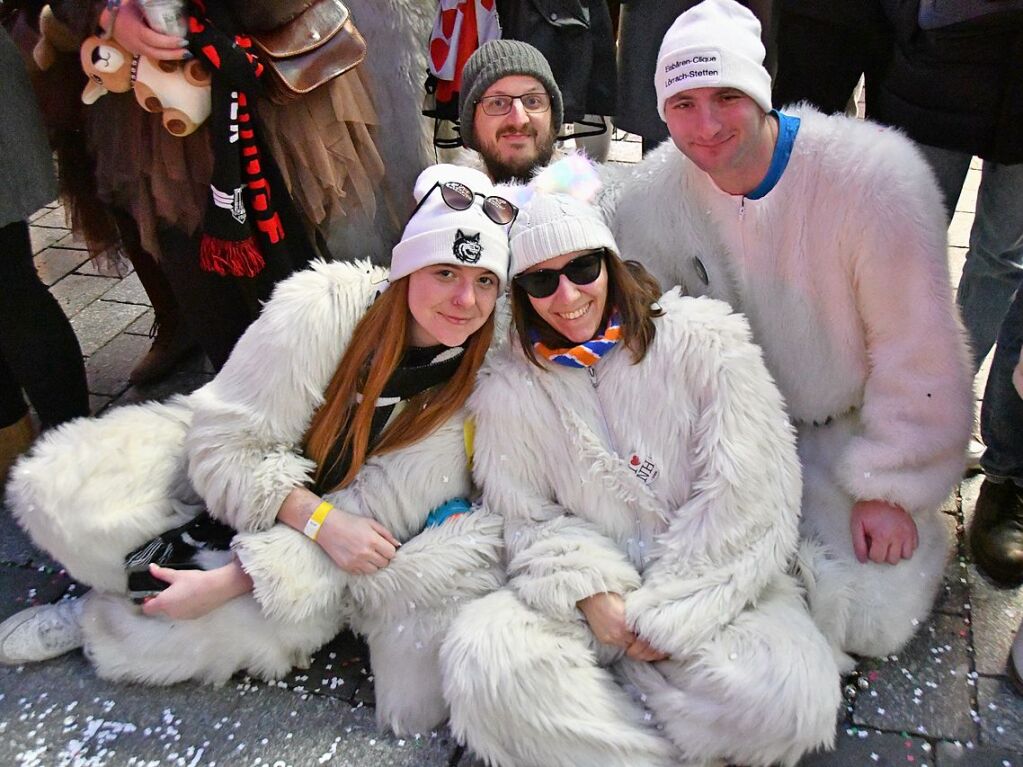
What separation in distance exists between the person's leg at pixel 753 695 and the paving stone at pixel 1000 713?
1.36 ft

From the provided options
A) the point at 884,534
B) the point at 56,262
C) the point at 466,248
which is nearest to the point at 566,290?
the point at 466,248

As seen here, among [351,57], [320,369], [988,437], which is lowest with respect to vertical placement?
[988,437]

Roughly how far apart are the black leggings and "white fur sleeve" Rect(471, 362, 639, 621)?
142 cm

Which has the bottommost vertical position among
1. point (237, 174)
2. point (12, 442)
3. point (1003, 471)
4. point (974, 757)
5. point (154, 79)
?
point (974, 757)

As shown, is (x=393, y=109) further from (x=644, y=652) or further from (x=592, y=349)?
(x=644, y=652)

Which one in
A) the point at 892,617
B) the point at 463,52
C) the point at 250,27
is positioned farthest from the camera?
the point at 463,52

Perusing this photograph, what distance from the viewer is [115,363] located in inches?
138

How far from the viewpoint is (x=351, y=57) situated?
7.91ft

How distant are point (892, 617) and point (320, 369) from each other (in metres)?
1.44

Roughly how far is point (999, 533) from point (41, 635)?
245 cm

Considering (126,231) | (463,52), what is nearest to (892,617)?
(463,52)

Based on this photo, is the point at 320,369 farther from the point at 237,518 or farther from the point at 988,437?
the point at 988,437

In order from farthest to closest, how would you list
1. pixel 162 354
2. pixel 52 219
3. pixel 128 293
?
pixel 52 219 < pixel 128 293 < pixel 162 354

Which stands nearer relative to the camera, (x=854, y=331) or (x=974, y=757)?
(x=974, y=757)
